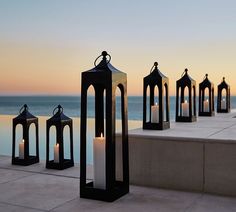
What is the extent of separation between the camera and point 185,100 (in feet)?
13.4

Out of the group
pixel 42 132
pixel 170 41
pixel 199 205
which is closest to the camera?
pixel 199 205

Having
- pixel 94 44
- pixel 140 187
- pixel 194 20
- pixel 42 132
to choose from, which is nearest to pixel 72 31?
pixel 94 44

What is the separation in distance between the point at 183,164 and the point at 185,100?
148 cm

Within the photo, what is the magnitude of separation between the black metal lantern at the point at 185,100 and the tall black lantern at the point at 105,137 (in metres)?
1.56

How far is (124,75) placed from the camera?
99.2 inches

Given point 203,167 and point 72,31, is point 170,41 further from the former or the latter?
point 203,167

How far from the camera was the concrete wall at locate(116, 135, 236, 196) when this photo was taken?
2584mm

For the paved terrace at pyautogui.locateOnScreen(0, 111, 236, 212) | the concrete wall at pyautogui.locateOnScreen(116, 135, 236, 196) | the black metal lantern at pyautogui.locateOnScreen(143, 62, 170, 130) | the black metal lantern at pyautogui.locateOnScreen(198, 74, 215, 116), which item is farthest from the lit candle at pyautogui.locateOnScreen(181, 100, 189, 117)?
the concrete wall at pyautogui.locateOnScreen(116, 135, 236, 196)

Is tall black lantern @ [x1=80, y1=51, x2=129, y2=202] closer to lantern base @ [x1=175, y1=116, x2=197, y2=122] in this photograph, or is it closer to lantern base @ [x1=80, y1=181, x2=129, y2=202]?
lantern base @ [x1=80, y1=181, x2=129, y2=202]

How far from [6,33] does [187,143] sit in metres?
8.84

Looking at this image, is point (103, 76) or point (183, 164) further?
point (183, 164)

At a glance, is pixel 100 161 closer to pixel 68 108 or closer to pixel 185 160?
pixel 185 160

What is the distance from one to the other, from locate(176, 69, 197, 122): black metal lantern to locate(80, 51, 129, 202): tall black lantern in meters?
1.56

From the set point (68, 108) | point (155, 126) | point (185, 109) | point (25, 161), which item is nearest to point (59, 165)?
point (25, 161)
